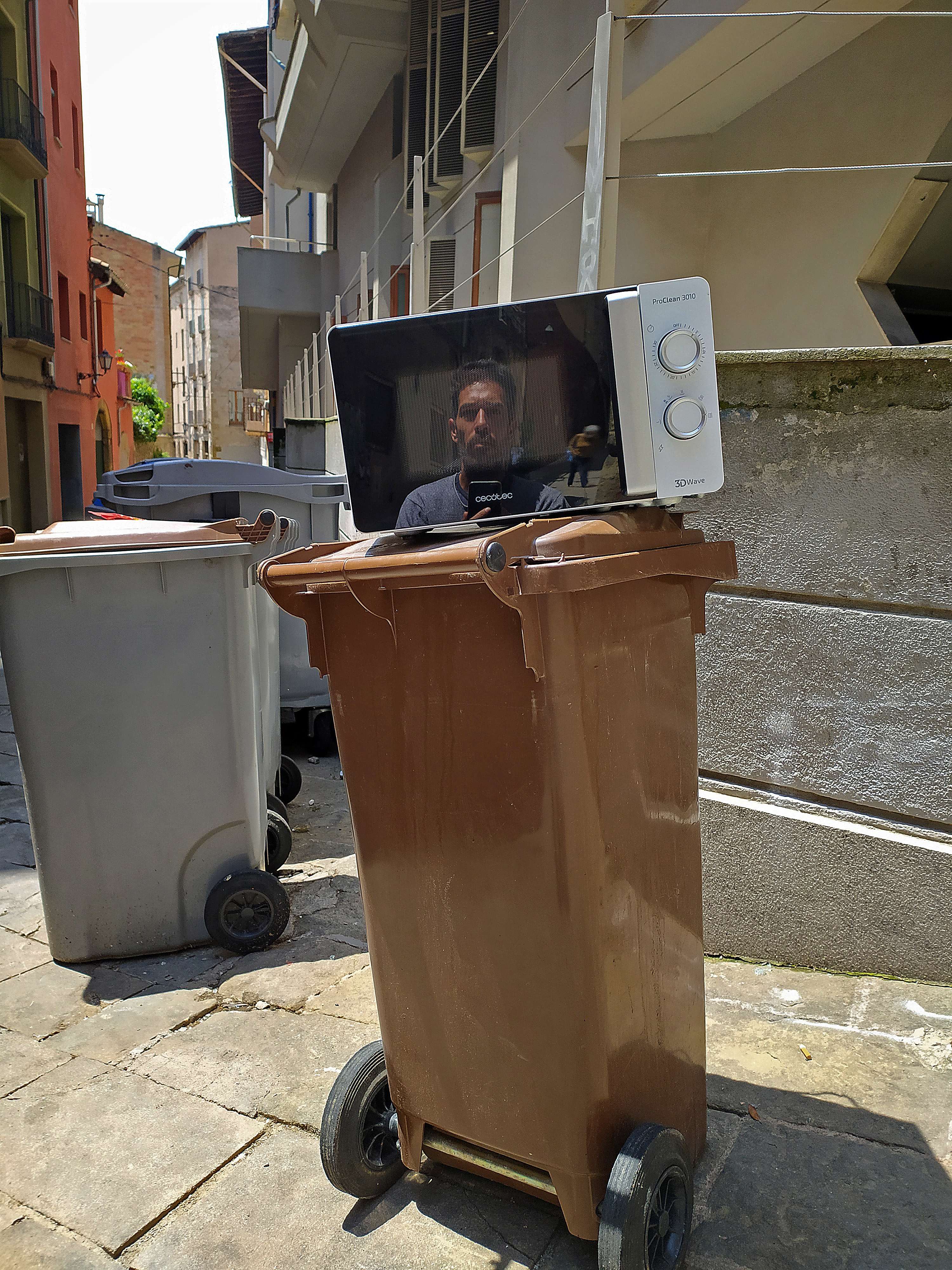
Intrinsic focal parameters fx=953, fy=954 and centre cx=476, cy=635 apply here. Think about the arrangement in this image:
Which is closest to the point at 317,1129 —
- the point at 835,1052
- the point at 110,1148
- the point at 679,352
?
the point at 110,1148

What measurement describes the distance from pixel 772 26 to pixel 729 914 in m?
4.57

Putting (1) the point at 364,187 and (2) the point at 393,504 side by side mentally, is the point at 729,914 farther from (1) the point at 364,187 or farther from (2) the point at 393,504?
(1) the point at 364,187

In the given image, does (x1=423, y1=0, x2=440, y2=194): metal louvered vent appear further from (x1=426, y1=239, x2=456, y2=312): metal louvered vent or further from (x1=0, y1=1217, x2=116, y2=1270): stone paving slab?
(x1=0, y1=1217, x2=116, y2=1270): stone paving slab

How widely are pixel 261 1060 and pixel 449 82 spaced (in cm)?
923

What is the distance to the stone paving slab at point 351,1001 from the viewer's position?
289 centimetres

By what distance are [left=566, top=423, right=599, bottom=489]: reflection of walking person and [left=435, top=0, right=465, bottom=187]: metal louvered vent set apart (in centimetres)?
834

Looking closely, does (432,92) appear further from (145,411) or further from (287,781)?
(145,411)

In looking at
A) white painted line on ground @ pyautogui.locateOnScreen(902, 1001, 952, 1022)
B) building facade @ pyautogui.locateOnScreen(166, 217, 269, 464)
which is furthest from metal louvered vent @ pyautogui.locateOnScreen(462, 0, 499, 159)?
building facade @ pyautogui.locateOnScreen(166, 217, 269, 464)

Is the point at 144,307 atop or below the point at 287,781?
atop

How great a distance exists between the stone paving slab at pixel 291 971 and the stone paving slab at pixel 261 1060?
0.09 metres

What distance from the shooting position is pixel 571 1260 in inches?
→ 75.7

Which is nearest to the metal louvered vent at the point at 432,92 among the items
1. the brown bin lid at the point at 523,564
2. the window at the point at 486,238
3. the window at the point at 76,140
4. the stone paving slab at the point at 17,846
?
the window at the point at 486,238

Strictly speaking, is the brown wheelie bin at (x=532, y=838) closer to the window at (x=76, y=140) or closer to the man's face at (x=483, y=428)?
the man's face at (x=483, y=428)

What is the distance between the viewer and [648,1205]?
68.1 inches
